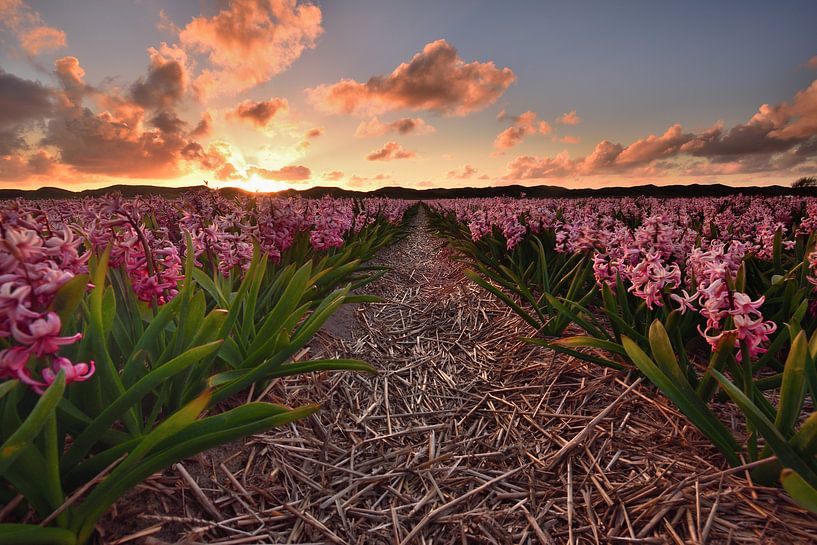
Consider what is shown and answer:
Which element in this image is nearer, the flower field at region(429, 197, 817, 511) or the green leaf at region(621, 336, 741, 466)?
the flower field at region(429, 197, 817, 511)

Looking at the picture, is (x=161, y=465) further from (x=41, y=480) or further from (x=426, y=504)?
(x=426, y=504)

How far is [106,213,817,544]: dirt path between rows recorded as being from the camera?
1620mm

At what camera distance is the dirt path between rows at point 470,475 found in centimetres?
162

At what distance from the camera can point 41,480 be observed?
1.23 metres

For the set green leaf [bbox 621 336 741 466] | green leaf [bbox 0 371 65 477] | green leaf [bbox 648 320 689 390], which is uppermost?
green leaf [bbox 0 371 65 477]

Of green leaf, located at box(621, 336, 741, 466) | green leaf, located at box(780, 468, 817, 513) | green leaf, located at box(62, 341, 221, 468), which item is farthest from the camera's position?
green leaf, located at box(621, 336, 741, 466)

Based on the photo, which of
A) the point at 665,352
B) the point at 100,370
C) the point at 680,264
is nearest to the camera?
the point at 100,370

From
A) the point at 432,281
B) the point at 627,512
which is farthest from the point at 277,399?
the point at 432,281

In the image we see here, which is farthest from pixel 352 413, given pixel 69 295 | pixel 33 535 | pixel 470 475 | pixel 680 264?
pixel 680 264

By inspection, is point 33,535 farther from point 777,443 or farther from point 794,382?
point 794,382

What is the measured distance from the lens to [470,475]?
2.12m

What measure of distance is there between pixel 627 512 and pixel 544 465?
0.45 meters

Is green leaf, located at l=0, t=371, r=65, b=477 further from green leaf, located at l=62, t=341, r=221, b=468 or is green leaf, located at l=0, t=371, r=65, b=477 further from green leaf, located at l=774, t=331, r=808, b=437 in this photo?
green leaf, located at l=774, t=331, r=808, b=437

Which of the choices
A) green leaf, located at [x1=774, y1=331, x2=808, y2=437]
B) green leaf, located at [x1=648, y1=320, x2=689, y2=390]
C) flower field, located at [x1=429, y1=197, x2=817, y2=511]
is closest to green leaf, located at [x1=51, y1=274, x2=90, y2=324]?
flower field, located at [x1=429, y1=197, x2=817, y2=511]
